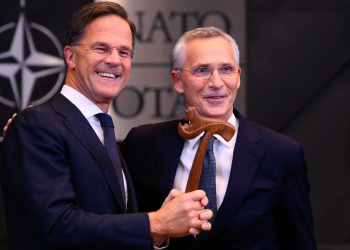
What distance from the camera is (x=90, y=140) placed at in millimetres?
1478

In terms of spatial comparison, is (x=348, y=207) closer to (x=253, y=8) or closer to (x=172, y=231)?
(x=253, y=8)

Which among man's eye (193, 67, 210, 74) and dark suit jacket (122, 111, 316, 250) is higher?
man's eye (193, 67, 210, 74)

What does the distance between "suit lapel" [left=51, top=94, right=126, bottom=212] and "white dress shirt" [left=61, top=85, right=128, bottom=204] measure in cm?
6

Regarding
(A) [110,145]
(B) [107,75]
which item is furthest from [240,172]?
(B) [107,75]

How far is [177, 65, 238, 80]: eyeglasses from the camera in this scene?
191 cm

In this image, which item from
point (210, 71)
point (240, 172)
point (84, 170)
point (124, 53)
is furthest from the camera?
point (210, 71)

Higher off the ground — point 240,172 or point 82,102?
point 82,102

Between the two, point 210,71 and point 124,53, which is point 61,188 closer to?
point 124,53

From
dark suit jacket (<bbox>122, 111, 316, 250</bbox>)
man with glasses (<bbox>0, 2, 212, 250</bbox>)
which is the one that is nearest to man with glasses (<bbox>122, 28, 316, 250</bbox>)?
dark suit jacket (<bbox>122, 111, 316, 250</bbox>)

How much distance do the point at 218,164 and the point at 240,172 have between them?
4.5 inches

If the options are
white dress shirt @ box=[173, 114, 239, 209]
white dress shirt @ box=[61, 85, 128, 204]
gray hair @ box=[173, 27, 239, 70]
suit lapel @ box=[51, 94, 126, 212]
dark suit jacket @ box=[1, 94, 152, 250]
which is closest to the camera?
dark suit jacket @ box=[1, 94, 152, 250]

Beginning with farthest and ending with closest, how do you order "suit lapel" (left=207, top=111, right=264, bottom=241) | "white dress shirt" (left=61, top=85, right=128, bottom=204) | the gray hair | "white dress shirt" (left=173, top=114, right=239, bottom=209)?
the gray hair → "white dress shirt" (left=173, top=114, right=239, bottom=209) → "suit lapel" (left=207, top=111, right=264, bottom=241) → "white dress shirt" (left=61, top=85, right=128, bottom=204)

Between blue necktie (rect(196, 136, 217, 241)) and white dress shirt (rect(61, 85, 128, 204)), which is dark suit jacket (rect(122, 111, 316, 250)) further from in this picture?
white dress shirt (rect(61, 85, 128, 204))

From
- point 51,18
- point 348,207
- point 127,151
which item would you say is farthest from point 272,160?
point 51,18
